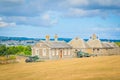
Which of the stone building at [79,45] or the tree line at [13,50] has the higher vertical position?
the stone building at [79,45]

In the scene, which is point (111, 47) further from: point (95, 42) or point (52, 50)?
point (52, 50)

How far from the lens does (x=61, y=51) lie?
68312 millimetres

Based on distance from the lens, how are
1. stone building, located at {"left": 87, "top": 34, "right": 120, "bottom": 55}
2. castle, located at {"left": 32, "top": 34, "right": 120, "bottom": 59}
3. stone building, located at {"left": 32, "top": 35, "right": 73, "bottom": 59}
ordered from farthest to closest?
stone building, located at {"left": 87, "top": 34, "right": 120, "bottom": 55} < castle, located at {"left": 32, "top": 34, "right": 120, "bottom": 59} < stone building, located at {"left": 32, "top": 35, "right": 73, "bottom": 59}

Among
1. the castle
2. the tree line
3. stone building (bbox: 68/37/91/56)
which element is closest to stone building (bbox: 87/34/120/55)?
Answer: the castle

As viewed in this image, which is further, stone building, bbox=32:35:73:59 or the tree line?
the tree line

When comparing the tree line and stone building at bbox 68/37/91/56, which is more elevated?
stone building at bbox 68/37/91/56

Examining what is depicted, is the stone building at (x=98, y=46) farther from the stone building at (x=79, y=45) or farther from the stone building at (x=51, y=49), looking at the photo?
the stone building at (x=51, y=49)

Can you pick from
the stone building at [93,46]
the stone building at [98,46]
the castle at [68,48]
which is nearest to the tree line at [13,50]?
the castle at [68,48]

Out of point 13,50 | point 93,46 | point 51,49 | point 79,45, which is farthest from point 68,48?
point 13,50

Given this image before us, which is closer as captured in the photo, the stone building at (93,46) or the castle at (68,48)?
the castle at (68,48)

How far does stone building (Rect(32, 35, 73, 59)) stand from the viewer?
215 ft

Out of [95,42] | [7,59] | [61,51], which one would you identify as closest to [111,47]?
[95,42]

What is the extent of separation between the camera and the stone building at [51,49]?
65.6 m

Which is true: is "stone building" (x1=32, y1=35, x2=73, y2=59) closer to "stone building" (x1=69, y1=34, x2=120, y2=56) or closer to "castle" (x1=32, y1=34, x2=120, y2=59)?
"castle" (x1=32, y1=34, x2=120, y2=59)
